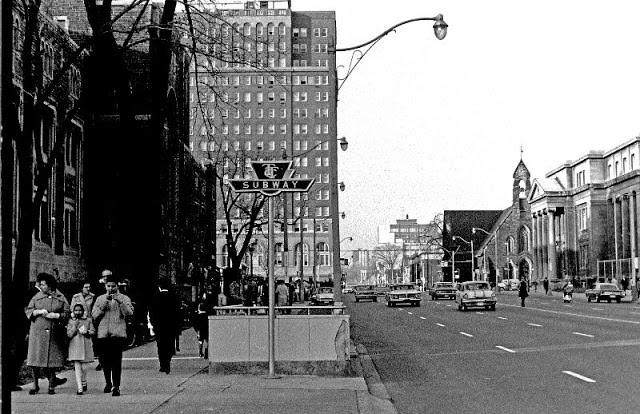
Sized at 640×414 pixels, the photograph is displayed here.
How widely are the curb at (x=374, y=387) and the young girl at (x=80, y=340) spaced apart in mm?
4383

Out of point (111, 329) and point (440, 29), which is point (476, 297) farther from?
point (111, 329)

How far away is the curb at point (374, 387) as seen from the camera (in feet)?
41.2

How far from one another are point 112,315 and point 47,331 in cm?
100

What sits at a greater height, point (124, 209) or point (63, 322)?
point (124, 209)

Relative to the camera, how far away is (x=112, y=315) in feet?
46.1

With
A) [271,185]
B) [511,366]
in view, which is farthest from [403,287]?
[271,185]

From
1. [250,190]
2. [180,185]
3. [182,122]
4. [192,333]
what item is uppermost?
[182,122]

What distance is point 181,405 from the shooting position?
12.4 meters

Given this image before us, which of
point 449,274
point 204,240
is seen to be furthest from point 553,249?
point 204,240

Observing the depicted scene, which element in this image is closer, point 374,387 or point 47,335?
point 47,335

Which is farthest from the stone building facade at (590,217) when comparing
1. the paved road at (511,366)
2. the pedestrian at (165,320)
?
the pedestrian at (165,320)

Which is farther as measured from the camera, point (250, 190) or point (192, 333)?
point (192, 333)

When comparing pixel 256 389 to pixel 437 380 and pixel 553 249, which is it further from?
pixel 553 249

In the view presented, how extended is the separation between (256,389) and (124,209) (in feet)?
83.2
